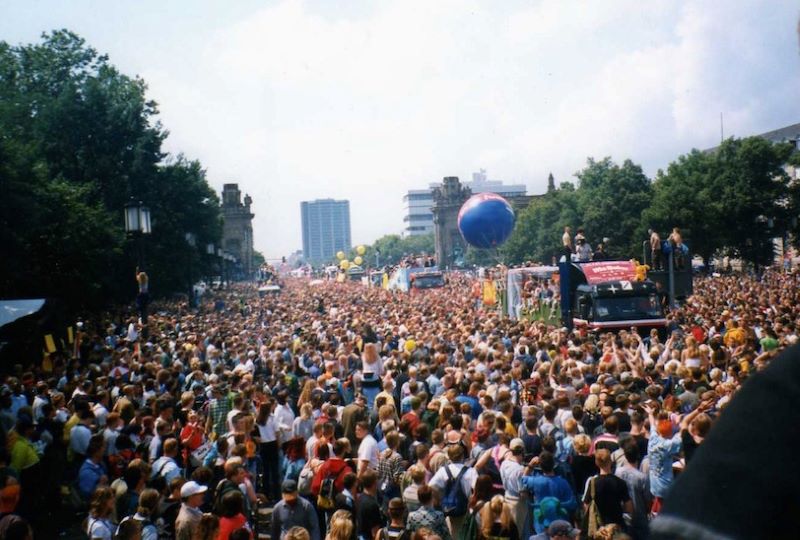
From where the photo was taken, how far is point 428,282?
184 ft

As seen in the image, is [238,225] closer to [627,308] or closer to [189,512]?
[627,308]

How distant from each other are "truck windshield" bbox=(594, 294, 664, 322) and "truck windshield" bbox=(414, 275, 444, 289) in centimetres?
3229

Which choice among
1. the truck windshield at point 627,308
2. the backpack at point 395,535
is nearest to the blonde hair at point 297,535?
the backpack at point 395,535

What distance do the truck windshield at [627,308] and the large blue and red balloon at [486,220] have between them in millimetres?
14864

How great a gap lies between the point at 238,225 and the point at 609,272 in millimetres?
149901

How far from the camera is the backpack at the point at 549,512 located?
758cm

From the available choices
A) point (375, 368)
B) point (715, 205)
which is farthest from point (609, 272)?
point (715, 205)

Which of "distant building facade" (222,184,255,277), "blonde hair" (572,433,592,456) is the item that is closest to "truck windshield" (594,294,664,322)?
"blonde hair" (572,433,592,456)

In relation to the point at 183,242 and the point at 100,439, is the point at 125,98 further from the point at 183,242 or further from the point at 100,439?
the point at 100,439

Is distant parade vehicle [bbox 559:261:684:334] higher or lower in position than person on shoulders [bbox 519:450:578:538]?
higher

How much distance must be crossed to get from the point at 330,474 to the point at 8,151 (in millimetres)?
19354

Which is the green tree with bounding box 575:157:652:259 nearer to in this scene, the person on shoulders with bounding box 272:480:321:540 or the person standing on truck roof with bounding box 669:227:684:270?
the person standing on truck roof with bounding box 669:227:684:270

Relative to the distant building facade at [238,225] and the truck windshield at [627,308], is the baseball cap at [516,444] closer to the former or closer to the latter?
the truck windshield at [627,308]

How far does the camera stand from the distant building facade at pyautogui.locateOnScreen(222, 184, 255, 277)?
536 ft
